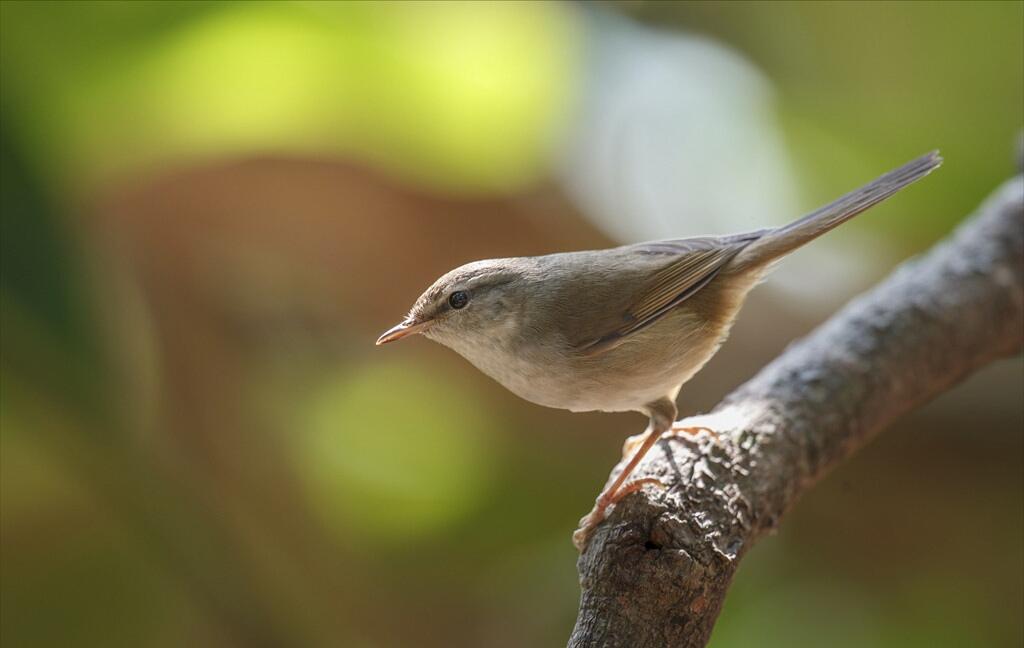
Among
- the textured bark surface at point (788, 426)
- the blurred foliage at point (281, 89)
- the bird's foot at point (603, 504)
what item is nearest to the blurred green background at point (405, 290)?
the blurred foliage at point (281, 89)

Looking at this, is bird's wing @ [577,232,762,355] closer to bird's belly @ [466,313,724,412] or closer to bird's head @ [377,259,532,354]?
bird's belly @ [466,313,724,412]

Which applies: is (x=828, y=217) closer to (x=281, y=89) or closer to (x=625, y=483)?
(x=625, y=483)

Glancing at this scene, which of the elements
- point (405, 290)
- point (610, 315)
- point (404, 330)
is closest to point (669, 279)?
point (610, 315)

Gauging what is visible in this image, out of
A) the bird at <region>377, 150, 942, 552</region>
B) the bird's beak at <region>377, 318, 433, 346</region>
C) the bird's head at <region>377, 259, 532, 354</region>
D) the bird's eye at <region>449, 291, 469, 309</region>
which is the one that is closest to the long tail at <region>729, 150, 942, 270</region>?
the bird at <region>377, 150, 942, 552</region>

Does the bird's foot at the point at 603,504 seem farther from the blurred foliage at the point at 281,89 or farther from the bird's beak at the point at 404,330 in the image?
the blurred foliage at the point at 281,89

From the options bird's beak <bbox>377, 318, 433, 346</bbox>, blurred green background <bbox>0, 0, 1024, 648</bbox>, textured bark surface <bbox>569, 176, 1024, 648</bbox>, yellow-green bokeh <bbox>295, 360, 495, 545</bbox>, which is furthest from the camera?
yellow-green bokeh <bbox>295, 360, 495, 545</bbox>

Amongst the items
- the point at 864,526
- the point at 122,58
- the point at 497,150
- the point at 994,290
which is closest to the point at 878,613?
the point at 864,526

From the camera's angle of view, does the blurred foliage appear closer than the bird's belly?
No

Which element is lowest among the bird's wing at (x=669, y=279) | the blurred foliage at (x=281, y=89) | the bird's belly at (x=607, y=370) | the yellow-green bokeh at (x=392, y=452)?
the yellow-green bokeh at (x=392, y=452)
